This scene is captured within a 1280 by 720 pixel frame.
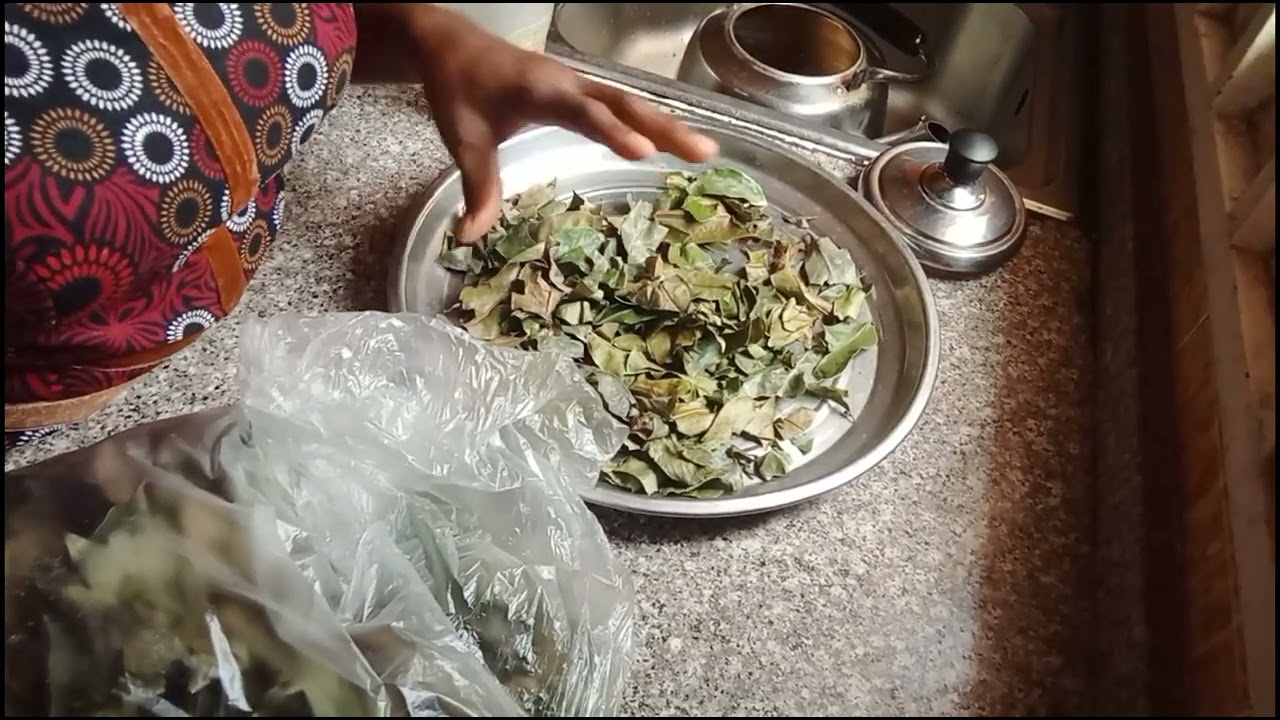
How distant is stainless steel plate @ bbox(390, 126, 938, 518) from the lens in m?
0.58

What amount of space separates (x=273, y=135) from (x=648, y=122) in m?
0.17

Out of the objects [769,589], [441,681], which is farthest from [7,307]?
[769,589]

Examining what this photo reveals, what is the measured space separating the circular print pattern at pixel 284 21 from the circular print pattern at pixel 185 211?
2.7 inches

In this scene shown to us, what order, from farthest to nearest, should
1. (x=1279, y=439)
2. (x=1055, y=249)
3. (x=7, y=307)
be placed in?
(x=1055, y=249), (x=1279, y=439), (x=7, y=307)

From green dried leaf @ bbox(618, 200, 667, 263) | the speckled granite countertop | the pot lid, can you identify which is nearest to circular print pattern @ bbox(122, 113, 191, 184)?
the speckled granite countertop

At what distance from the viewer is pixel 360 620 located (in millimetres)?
447

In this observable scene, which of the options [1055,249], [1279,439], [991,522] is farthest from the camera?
[1055,249]

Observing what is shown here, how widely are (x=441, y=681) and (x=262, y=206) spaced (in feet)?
0.92

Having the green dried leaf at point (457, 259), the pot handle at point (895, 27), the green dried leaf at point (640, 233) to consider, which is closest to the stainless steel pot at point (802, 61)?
the pot handle at point (895, 27)

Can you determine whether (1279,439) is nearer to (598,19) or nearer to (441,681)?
(441,681)

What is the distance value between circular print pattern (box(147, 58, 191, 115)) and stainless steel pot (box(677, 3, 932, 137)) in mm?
643

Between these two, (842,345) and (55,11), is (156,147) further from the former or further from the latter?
(842,345)

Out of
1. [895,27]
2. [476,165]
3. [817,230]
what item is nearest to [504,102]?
[476,165]

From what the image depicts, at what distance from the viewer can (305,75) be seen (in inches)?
16.7
